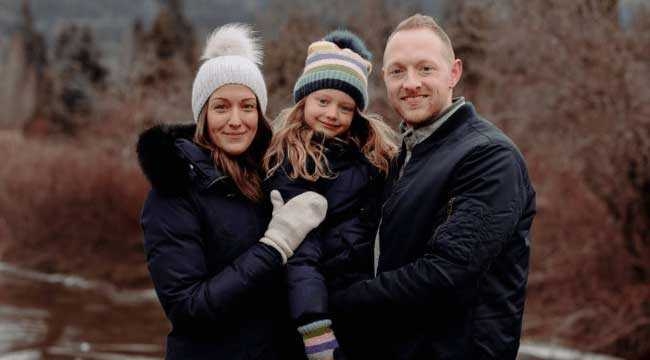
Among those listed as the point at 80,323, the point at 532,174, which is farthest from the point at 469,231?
the point at 80,323

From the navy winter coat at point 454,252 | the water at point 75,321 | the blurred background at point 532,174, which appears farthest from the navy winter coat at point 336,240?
the water at point 75,321

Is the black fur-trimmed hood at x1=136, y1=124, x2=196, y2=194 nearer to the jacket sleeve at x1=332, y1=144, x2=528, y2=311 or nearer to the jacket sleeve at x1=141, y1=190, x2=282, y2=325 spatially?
the jacket sleeve at x1=141, y1=190, x2=282, y2=325

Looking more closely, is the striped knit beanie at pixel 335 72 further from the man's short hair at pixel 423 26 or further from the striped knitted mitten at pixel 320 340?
the striped knitted mitten at pixel 320 340

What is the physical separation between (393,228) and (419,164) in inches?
8.5

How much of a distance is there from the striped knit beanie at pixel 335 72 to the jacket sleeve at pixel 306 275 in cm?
43

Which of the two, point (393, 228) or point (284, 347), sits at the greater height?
point (393, 228)

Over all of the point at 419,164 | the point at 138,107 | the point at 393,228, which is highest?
the point at 138,107

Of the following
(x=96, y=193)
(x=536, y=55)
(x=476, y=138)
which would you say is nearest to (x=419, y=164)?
(x=476, y=138)

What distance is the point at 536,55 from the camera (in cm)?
1044

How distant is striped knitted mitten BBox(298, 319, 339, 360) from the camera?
109 inches

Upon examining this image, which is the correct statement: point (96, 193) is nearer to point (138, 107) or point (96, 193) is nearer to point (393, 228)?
point (138, 107)

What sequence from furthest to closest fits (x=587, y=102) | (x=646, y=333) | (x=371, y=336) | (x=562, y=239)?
1. (x=562, y=239)
2. (x=587, y=102)
3. (x=646, y=333)
4. (x=371, y=336)

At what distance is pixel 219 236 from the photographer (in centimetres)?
296

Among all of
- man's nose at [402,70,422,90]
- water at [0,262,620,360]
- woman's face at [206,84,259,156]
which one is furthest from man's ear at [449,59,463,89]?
water at [0,262,620,360]
